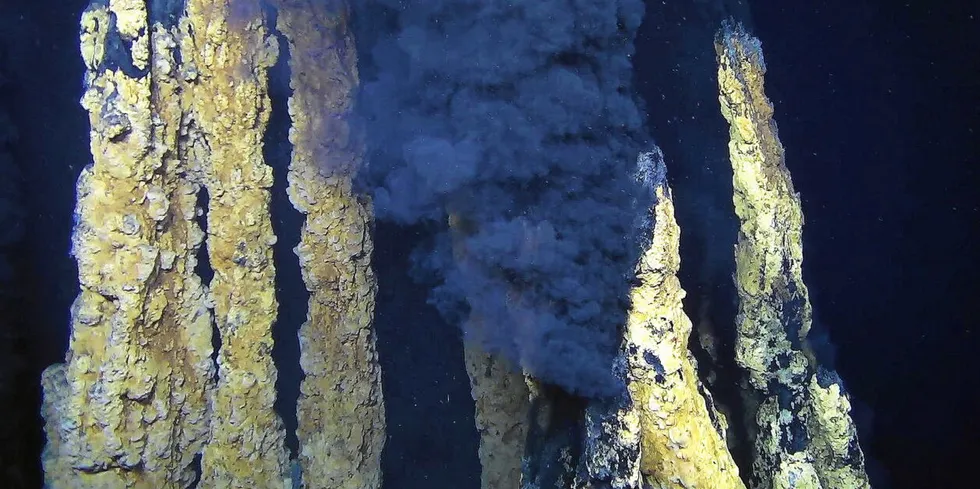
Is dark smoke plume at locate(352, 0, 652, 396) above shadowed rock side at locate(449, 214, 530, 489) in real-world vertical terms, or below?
above

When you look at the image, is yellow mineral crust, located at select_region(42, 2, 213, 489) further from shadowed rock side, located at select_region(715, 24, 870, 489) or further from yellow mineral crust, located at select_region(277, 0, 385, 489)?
shadowed rock side, located at select_region(715, 24, 870, 489)

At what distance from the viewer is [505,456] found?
86.8 inches

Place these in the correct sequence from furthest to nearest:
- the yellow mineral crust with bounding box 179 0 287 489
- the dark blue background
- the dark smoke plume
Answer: the dark blue background < the yellow mineral crust with bounding box 179 0 287 489 < the dark smoke plume

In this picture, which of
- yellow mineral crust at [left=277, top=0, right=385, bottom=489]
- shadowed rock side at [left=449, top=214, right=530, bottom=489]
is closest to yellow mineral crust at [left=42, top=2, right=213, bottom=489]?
yellow mineral crust at [left=277, top=0, right=385, bottom=489]

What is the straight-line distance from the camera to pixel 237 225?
1.93m

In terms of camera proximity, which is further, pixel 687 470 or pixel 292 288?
pixel 292 288

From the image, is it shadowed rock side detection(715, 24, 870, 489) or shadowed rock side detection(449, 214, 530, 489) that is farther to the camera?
shadowed rock side detection(449, 214, 530, 489)

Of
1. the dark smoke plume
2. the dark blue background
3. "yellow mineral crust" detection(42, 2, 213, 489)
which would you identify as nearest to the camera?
the dark smoke plume

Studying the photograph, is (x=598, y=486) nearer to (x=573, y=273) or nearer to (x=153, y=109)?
(x=573, y=273)

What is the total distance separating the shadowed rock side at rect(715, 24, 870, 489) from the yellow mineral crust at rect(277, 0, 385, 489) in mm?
1092

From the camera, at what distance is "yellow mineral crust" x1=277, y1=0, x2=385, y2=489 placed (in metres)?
1.90

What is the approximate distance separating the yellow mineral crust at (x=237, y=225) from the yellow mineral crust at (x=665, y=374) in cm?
111

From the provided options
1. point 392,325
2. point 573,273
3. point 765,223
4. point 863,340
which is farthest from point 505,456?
point 863,340

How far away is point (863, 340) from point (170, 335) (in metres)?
2.66
